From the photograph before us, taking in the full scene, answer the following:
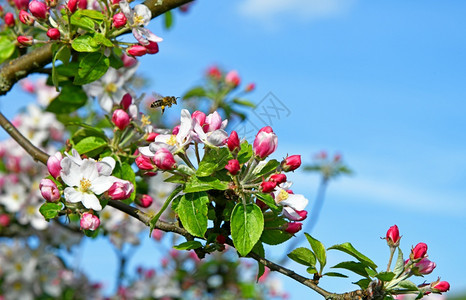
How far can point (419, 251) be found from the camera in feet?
5.69

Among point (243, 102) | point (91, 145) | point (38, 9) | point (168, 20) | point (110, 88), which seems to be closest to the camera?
point (38, 9)

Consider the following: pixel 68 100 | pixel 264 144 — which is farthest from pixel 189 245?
pixel 68 100

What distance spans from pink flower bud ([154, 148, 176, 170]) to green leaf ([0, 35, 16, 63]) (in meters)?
1.31

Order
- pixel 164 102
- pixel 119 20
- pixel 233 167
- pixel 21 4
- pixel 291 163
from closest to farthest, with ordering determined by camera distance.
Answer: pixel 233 167 < pixel 291 163 < pixel 119 20 < pixel 164 102 < pixel 21 4

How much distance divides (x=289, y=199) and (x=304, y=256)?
0.20m

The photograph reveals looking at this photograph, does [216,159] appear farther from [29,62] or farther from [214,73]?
[214,73]

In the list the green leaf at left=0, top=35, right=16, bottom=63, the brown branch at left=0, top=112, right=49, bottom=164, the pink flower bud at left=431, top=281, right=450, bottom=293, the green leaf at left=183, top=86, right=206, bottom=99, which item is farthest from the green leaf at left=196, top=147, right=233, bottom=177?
the green leaf at left=183, top=86, right=206, bottom=99

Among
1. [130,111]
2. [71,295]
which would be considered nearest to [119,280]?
[71,295]

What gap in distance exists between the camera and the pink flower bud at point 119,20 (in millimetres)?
2055

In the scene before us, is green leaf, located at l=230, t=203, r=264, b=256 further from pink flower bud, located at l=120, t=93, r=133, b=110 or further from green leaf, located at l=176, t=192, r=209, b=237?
pink flower bud, located at l=120, t=93, r=133, b=110

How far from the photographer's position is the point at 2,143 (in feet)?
17.4

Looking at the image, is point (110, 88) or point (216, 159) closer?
point (216, 159)

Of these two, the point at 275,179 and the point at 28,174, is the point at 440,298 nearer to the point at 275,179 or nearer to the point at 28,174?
the point at 28,174

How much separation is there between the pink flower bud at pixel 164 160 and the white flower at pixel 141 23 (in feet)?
1.90
